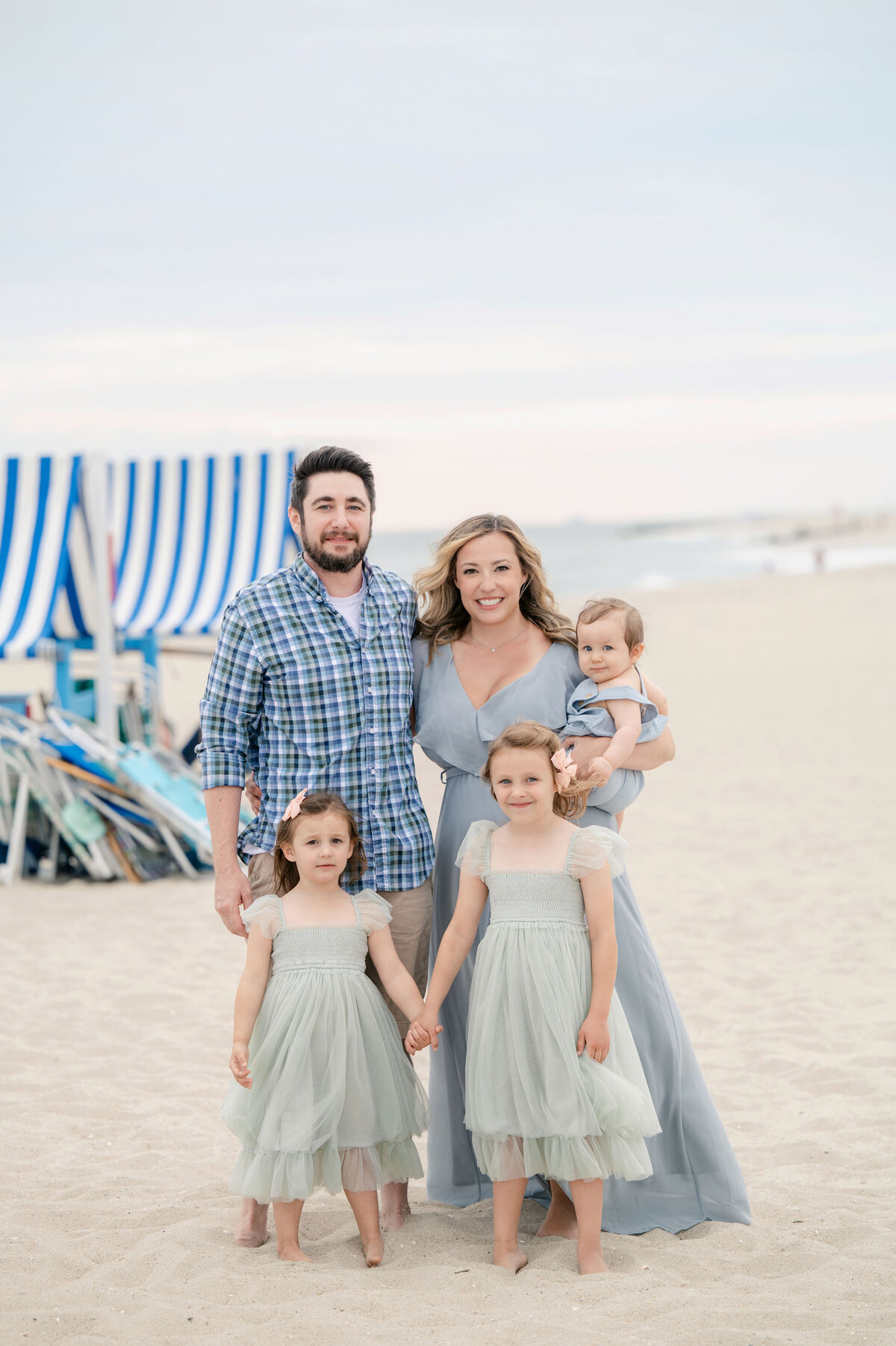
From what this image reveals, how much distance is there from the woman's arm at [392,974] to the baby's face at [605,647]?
73 cm

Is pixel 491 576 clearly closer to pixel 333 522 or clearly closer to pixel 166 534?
pixel 333 522

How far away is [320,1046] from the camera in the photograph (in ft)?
8.29

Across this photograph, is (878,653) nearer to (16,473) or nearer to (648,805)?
(648,805)

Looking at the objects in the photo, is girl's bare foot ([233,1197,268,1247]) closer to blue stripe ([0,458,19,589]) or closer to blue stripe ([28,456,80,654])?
blue stripe ([28,456,80,654])

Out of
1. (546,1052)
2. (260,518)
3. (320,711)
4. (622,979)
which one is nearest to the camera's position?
(546,1052)

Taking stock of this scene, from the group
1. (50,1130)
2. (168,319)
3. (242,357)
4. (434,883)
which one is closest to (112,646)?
(50,1130)

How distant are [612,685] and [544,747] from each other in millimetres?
316

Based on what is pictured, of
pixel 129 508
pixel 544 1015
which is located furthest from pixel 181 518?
pixel 544 1015

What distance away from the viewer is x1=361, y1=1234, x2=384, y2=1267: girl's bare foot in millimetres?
2561

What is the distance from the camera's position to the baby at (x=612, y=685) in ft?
8.76

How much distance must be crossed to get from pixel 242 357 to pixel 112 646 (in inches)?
1094

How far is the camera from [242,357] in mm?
33719

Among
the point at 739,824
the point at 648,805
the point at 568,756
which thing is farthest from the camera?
the point at 648,805

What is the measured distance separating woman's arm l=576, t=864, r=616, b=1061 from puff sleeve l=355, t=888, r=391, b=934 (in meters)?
0.43
